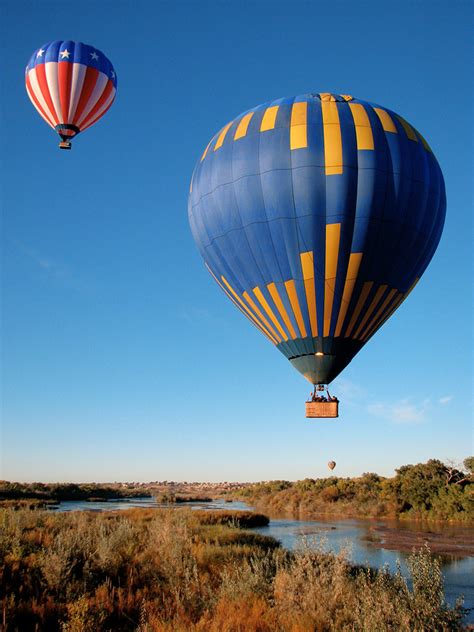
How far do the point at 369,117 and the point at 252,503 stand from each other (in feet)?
144

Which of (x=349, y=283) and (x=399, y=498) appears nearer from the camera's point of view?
(x=349, y=283)

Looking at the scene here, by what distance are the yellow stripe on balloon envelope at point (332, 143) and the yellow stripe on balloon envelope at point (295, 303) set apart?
3.23 metres

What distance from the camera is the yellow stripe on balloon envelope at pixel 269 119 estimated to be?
15.6 m

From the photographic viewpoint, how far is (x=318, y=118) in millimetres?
15180

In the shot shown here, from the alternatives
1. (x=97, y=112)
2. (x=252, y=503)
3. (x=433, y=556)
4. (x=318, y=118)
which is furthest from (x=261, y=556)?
(x=252, y=503)

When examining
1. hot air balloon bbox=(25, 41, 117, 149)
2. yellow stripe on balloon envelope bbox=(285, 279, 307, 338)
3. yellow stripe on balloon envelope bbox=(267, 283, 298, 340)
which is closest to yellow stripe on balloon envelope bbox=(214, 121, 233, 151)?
yellow stripe on balloon envelope bbox=(267, 283, 298, 340)

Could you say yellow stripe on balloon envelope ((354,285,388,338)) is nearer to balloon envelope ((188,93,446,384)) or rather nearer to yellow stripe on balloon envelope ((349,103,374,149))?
balloon envelope ((188,93,446,384))

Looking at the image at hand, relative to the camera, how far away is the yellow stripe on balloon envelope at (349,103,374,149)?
14852mm

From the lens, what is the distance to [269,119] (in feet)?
51.8

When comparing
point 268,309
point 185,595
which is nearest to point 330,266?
point 268,309

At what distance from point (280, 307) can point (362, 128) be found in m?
5.64

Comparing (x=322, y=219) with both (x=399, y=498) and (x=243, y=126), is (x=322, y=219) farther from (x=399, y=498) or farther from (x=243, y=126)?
(x=399, y=498)

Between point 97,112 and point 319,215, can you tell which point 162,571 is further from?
point 97,112

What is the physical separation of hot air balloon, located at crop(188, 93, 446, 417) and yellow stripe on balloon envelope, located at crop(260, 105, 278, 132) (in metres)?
0.04
